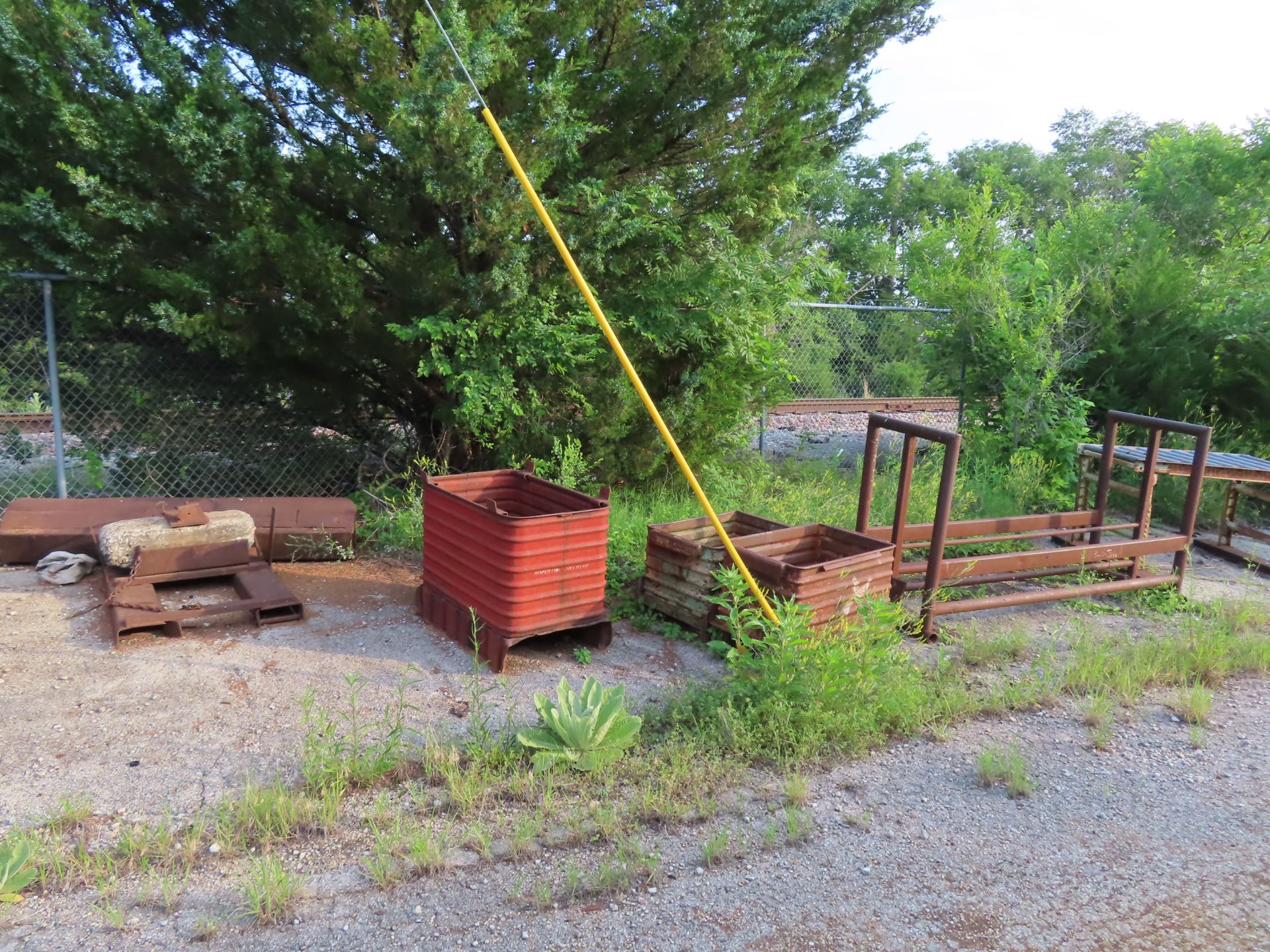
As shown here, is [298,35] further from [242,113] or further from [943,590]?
[943,590]

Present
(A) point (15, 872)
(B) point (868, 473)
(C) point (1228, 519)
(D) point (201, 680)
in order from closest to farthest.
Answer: (A) point (15, 872) < (D) point (201, 680) < (B) point (868, 473) < (C) point (1228, 519)

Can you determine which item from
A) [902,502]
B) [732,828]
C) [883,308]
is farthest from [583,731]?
[883,308]

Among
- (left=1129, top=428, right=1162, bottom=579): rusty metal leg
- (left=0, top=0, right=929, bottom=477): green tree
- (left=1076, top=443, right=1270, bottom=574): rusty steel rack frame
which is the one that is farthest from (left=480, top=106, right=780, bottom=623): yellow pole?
(left=1076, top=443, right=1270, bottom=574): rusty steel rack frame

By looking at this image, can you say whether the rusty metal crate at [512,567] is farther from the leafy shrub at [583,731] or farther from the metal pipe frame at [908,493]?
the metal pipe frame at [908,493]

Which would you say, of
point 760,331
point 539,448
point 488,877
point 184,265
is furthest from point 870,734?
point 184,265

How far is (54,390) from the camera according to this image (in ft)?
22.1

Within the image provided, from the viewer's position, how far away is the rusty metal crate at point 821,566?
4789 millimetres

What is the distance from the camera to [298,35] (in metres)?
6.44

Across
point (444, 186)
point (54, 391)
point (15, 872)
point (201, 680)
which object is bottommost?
point (201, 680)

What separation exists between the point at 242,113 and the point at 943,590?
6002 millimetres

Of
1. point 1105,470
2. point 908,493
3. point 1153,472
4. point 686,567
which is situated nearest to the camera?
point 686,567

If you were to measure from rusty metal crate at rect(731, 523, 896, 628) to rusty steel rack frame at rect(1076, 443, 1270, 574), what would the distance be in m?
2.72

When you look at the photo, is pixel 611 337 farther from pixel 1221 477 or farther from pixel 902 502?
pixel 1221 477

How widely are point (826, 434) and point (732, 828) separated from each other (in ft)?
31.9
